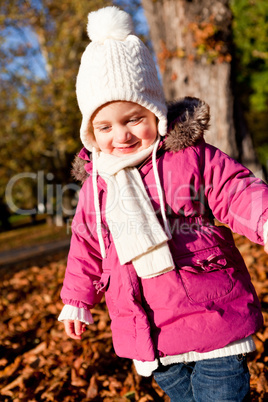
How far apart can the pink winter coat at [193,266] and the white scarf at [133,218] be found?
6cm

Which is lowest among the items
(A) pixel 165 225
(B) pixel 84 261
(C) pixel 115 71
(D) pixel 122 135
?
(B) pixel 84 261

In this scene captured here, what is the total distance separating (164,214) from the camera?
5.96ft

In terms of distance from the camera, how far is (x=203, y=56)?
4.92 m

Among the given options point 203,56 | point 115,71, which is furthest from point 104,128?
point 203,56

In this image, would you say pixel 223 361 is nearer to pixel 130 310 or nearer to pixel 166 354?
pixel 166 354

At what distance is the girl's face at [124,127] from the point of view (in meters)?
1.87

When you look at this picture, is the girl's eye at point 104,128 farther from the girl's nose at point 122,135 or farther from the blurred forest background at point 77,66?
the blurred forest background at point 77,66

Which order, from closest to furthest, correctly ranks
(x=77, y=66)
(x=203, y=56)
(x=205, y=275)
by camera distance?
(x=205, y=275)
(x=203, y=56)
(x=77, y=66)

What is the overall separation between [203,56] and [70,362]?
394 cm

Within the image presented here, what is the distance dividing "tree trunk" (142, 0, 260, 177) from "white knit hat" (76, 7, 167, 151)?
125 inches

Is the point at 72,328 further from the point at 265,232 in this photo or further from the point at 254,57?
the point at 254,57

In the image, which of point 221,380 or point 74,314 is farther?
point 74,314

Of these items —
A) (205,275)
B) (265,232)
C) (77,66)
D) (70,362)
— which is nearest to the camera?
(265,232)

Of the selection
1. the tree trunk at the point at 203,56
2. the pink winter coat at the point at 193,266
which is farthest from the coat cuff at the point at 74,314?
the tree trunk at the point at 203,56
